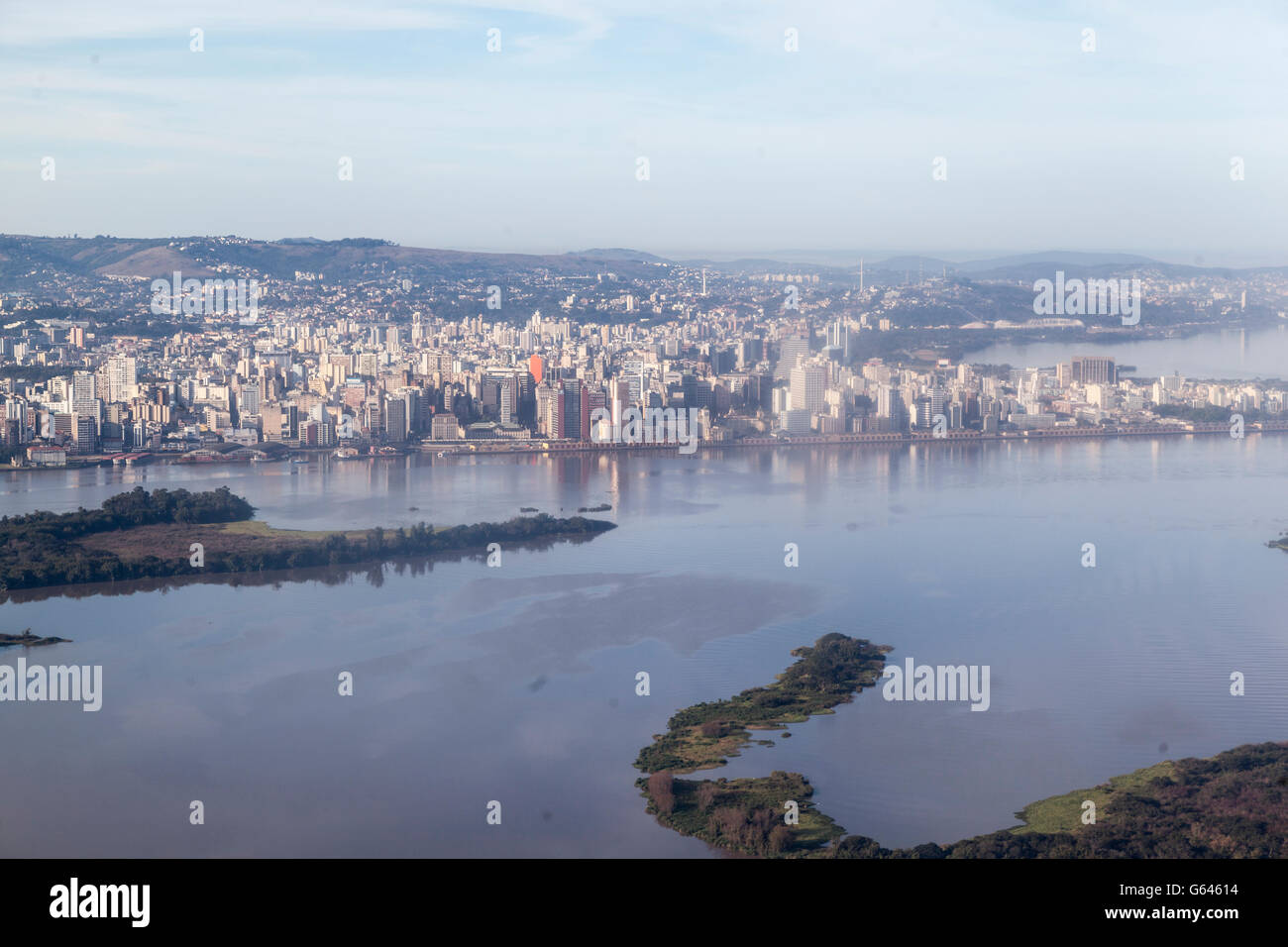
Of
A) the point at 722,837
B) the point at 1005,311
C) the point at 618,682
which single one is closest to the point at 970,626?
the point at 618,682

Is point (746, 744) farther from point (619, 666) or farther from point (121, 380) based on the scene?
point (121, 380)

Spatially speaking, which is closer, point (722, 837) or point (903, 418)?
point (722, 837)

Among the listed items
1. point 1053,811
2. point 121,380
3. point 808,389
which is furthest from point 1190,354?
point 1053,811

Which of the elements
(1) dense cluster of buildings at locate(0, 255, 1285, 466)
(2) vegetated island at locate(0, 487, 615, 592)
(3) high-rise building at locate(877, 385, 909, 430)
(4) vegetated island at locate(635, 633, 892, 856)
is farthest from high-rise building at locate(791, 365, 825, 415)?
(4) vegetated island at locate(635, 633, 892, 856)

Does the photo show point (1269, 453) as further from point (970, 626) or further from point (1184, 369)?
point (970, 626)

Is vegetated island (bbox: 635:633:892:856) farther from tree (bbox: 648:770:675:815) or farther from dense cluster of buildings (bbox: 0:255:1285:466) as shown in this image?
dense cluster of buildings (bbox: 0:255:1285:466)

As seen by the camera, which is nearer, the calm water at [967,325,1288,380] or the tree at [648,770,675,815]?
the tree at [648,770,675,815]
